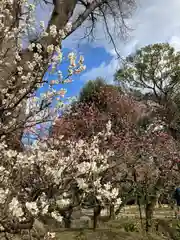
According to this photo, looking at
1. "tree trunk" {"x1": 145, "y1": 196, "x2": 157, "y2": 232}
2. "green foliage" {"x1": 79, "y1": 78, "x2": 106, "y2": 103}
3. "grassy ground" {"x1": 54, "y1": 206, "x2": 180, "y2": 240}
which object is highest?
"green foliage" {"x1": 79, "y1": 78, "x2": 106, "y2": 103}

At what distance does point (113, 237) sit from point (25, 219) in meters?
6.04

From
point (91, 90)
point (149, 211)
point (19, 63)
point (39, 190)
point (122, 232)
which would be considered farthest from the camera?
point (91, 90)

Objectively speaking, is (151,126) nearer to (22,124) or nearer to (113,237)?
(113,237)

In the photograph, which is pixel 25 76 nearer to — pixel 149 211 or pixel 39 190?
pixel 39 190

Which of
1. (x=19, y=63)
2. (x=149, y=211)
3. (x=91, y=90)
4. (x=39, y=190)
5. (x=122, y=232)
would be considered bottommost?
(x=122, y=232)

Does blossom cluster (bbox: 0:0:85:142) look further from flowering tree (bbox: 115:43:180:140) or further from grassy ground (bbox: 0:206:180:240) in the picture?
flowering tree (bbox: 115:43:180:140)

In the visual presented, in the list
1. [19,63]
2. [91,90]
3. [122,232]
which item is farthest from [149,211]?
[91,90]

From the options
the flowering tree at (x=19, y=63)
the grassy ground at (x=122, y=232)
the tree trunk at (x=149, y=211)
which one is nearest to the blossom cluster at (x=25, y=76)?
the flowering tree at (x=19, y=63)

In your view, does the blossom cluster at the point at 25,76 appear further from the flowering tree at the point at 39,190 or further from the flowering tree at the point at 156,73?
the flowering tree at the point at 156,73

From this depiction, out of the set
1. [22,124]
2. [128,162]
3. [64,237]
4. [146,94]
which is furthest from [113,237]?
[146,94]

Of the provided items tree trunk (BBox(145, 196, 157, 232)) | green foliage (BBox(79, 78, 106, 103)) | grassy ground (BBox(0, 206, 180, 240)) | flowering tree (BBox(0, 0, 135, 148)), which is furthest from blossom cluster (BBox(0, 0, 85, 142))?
green foliage (BBox(79, 78, 106, 103))

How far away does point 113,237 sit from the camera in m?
8.77

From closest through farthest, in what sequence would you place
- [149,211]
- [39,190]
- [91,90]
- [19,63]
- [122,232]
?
[39,190], [19,63], [122,232], [149,211], [91,90]

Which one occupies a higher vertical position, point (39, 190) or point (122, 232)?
point (39, 190)
